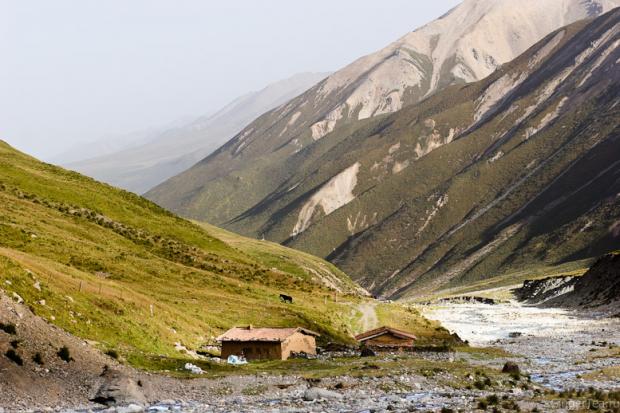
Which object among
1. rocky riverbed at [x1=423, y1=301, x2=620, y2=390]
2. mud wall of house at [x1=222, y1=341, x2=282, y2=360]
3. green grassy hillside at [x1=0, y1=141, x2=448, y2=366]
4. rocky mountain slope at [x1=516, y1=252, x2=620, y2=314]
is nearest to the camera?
green grassy hillside at [x1=0, y1=141, x2=448, y2=366]

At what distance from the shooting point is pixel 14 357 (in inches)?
1348

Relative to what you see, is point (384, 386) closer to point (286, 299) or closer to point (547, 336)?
point (286, 299)

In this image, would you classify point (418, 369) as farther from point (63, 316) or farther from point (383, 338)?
point (383, 338)

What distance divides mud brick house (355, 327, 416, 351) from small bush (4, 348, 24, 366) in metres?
45.8

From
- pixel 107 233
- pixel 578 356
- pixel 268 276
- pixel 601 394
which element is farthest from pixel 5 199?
pixel 601 394

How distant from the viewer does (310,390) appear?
38531 mm

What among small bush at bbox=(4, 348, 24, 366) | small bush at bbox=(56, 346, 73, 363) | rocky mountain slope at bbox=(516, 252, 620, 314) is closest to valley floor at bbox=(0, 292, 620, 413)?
small bush at bbox=(4, 348, 24, 366)

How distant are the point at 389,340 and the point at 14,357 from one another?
4844cm

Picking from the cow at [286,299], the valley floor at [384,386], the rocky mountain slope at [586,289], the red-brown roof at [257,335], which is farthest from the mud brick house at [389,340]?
the rocky mountain slope at [586,289]

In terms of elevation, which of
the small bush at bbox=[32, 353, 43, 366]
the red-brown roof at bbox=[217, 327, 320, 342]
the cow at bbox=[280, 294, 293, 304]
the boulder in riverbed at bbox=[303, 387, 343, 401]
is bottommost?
the boulder in riverbed at bbox=[303, 387, 343, 401]

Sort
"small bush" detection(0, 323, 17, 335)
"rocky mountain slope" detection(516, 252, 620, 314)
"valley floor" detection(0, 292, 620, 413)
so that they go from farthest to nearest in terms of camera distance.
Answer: "rocky mountain slope" detection(516, 252, 620, 314) → "small bush" detection(0, 323, 17, 335) → "valley floor" detection(0, 292, 620, 413)

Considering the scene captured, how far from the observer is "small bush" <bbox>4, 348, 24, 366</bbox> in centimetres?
3419

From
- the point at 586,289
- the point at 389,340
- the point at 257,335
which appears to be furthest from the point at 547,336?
the point at 586,289

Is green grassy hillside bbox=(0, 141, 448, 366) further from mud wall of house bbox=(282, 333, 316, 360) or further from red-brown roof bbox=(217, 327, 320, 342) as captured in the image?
mud wall of house bbox=(282, 333, 316, 360)
